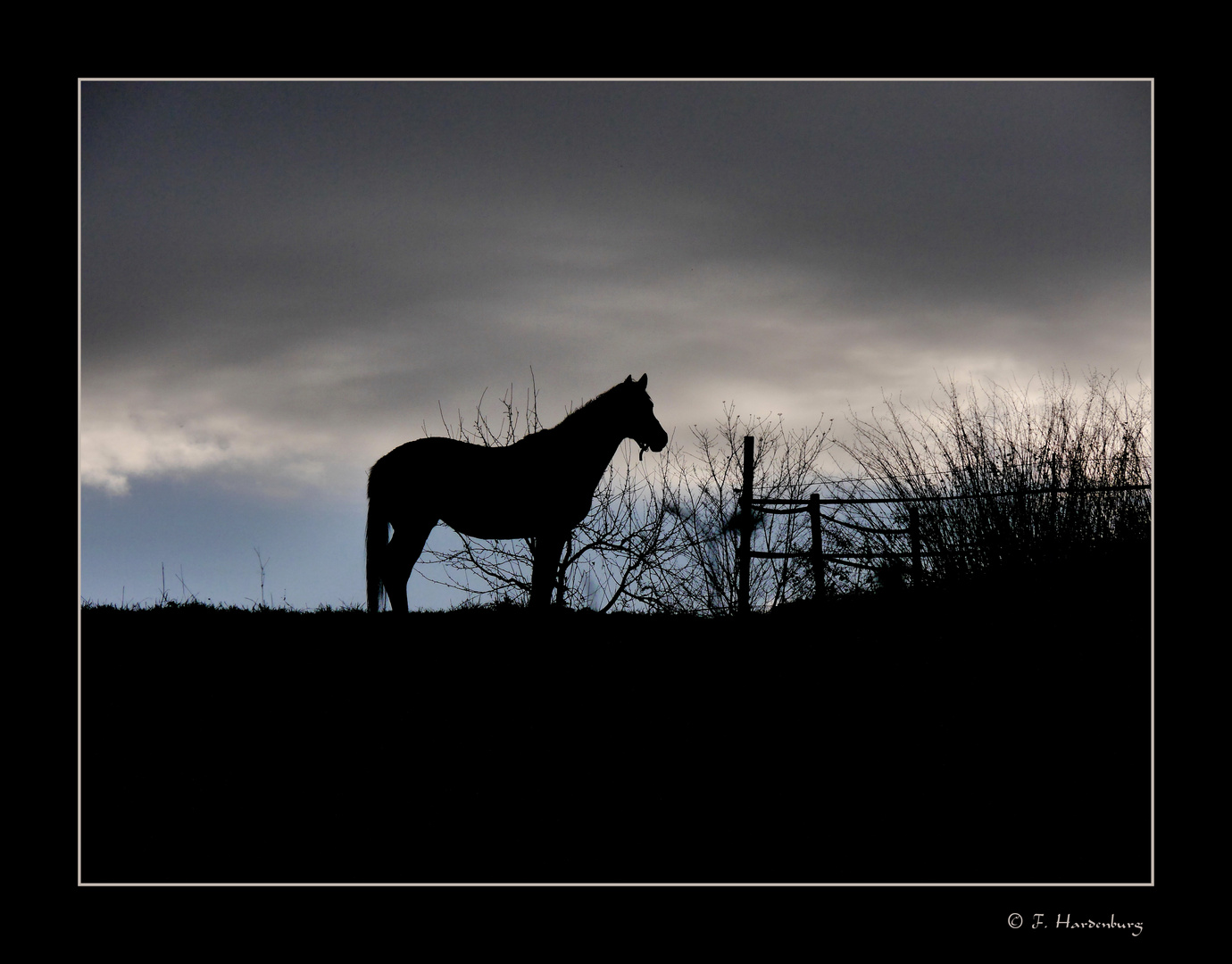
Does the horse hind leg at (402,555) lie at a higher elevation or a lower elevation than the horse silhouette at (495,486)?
lower

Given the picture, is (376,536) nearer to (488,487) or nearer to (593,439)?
(488,487)

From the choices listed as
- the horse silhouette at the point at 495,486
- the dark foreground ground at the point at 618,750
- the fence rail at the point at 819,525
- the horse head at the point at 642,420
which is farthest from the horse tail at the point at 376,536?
the fence rail at the point at 819,525

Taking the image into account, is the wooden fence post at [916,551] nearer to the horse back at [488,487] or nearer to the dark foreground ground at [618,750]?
the dark foreground ground at [618,750]

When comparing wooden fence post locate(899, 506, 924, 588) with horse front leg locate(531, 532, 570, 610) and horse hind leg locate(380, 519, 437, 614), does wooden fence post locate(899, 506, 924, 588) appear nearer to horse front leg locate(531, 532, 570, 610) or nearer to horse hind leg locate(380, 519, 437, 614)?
horse front leg locate(531, 532, 570, 610)

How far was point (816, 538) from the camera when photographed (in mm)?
10164

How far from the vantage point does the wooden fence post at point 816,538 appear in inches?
350

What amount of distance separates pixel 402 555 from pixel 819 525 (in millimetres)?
5757

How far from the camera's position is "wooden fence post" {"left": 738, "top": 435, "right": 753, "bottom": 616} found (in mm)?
9320

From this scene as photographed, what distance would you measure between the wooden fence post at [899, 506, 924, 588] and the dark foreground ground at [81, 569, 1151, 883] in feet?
2.96

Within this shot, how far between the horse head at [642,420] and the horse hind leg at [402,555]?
76.5 inches
